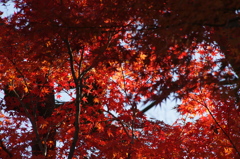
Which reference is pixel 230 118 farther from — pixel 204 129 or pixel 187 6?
pixel 187 6

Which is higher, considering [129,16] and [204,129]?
[129,16]

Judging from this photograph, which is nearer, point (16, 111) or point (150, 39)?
point (150, 39)

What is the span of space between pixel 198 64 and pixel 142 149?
2.54 metres

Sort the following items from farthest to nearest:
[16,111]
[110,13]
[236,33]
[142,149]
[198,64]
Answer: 1. [16,111]
2. [142,149]
3. [198,64]
4. [110,13]
5. [236,33]

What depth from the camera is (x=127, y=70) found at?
7680 mm

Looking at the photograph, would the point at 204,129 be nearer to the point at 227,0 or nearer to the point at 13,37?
the point at 227,0

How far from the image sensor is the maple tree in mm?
3693

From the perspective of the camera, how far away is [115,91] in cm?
764

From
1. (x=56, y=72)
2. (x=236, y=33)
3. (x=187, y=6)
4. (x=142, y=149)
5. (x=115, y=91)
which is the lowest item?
(x=142, y=149)

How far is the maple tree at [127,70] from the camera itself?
3693mm

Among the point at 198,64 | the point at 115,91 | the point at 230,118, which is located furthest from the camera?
the point at 115,91

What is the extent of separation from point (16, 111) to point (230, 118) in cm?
615

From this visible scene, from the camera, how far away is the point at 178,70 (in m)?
4.27

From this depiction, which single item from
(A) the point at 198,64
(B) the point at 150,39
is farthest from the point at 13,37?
(A) the point at 198,64
